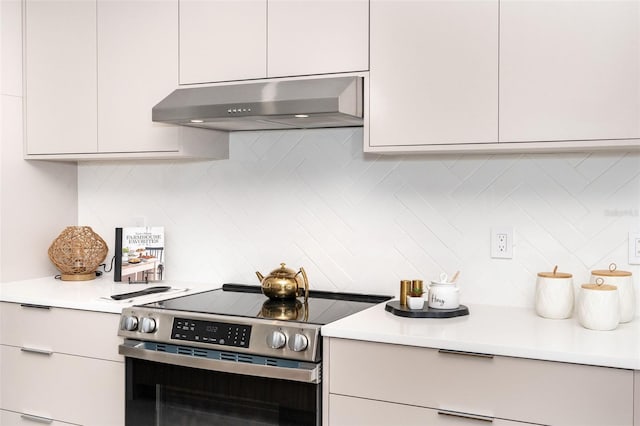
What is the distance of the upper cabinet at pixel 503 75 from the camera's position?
2.09 meters

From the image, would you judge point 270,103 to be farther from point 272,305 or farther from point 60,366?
point 60,366

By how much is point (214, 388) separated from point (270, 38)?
1.30m

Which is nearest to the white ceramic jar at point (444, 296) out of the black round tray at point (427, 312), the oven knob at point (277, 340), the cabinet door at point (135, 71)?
the black round tray at point (427, 312)

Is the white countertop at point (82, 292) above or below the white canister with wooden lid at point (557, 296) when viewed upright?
below

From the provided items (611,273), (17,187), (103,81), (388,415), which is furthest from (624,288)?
(17,187)

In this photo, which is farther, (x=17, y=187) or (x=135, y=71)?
(x=17, y=187)

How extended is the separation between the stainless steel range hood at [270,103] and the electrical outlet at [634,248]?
1.03 m

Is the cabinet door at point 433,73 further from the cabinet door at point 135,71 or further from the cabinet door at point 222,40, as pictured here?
the cabinet door at point 135,71

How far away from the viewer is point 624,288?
7.41 ft

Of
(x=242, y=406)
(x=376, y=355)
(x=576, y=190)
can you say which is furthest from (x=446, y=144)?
(x=242, y=406)

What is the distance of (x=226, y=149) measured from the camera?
3.07 m

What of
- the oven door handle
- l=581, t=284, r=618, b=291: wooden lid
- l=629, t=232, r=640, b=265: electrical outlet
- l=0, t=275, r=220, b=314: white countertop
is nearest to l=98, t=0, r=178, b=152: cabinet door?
l=0, t=275, r=220, b=314: white countertop

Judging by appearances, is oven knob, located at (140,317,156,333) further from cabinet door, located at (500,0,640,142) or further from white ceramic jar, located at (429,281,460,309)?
cabinet door, located at (500,0,640,142)

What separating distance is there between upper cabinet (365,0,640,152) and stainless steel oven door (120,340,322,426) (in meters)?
0.84
